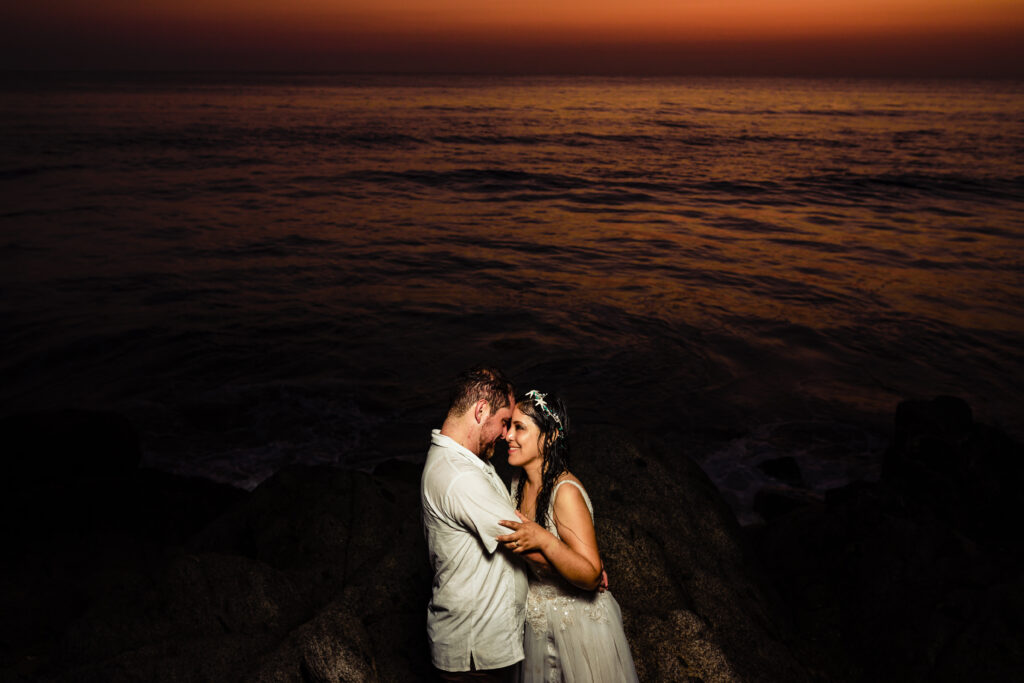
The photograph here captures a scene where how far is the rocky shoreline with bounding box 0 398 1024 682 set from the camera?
3.96m

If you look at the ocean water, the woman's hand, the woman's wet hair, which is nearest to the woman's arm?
the woman's hand

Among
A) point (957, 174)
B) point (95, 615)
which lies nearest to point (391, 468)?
point (95, 615)

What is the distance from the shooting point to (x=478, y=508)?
9.61ft

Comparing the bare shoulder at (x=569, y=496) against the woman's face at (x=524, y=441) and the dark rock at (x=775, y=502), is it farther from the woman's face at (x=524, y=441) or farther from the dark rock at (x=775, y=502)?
the dark rock at (x=775, y=502)

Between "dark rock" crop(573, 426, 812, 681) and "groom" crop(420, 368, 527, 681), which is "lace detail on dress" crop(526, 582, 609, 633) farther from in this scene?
"dark rock" crop(573, 426, 812, 681)

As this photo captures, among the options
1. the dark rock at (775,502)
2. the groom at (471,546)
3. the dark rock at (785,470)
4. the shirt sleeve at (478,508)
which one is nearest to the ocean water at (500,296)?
the dark rock at (785,470)

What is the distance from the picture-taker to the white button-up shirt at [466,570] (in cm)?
298

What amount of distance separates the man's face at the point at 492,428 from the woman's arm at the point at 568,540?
0.42 metres

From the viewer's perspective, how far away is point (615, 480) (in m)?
5.42

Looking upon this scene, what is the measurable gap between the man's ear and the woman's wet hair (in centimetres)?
28

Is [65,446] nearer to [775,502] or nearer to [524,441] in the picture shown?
[524,441]

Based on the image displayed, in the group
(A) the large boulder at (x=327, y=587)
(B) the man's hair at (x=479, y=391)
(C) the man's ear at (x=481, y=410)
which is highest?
(B) the man's hair at (x=479, y=391)

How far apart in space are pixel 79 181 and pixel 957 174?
42.5 m

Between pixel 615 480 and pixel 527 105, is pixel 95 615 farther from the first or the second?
pixel 527 105
